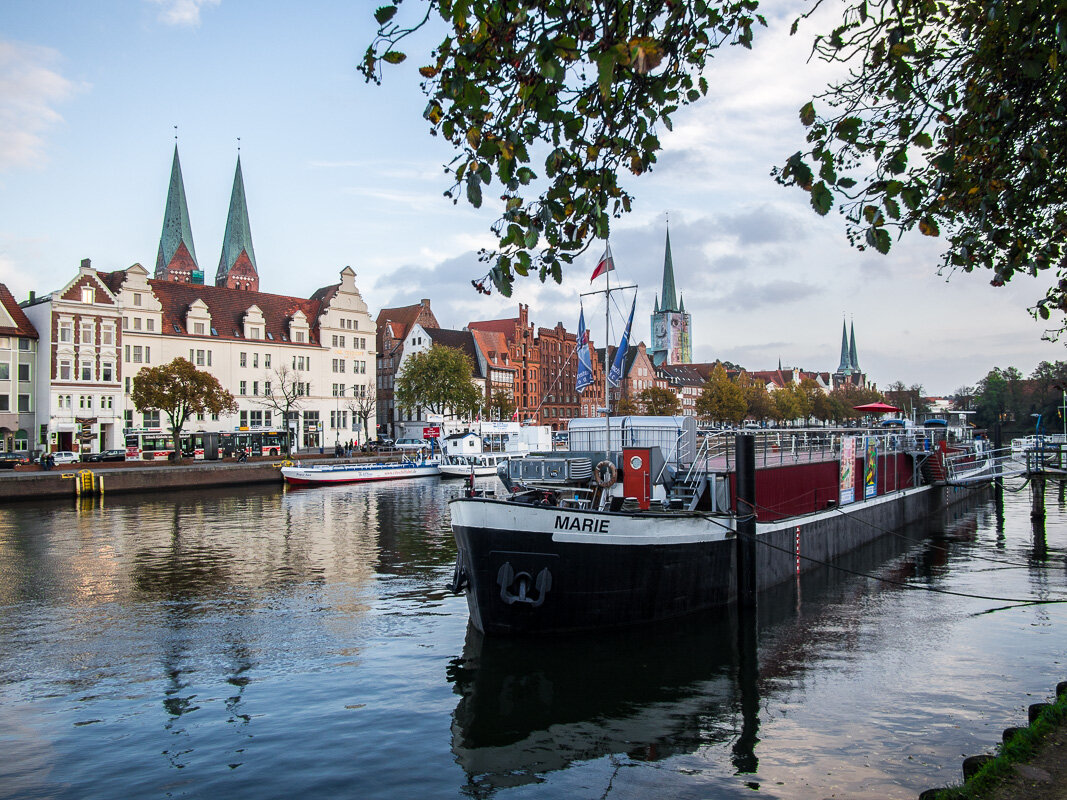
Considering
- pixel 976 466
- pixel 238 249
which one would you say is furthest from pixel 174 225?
pixel 976 466

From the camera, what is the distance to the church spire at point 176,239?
125750mm

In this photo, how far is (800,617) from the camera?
19.0m

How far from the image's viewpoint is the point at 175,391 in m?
63.5

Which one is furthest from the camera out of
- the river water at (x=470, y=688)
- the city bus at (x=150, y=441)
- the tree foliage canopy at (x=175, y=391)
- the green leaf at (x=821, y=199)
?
the city bus at (x=150, y=441)

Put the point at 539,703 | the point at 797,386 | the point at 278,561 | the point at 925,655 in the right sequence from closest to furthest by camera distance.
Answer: the point at 539,703 → the point at 925,655 → the point at 278,561 → the point at 797,386

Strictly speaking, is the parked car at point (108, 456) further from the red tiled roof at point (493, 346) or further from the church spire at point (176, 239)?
the church spire at point (176, 239)

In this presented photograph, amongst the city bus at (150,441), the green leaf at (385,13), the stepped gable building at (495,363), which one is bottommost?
the city bus at (150,441)

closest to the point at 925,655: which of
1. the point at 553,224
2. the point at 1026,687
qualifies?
→ the point at 1026,687

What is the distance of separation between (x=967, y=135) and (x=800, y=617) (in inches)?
491

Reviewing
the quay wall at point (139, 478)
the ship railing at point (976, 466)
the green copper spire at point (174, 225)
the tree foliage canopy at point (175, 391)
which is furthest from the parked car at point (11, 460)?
the green copper spire at point (174, 225)

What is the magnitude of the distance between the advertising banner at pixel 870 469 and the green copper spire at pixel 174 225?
120 m

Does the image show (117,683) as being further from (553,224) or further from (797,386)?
(797,386)

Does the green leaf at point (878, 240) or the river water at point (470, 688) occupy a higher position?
the green leaf at point (878, 240)

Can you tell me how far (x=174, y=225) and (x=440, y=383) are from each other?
62.9m
